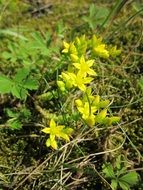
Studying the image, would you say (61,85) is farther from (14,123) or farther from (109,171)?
(109,171)

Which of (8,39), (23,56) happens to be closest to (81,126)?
(23,56)

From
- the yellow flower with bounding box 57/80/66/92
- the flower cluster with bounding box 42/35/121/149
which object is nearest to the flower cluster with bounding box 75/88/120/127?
the flower cluster with bounding box 42/35/121/149

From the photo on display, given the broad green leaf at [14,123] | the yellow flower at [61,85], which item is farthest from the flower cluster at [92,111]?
the broad green leaf at [14,123]

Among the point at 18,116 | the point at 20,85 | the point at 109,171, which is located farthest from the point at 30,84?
the point at 109,171

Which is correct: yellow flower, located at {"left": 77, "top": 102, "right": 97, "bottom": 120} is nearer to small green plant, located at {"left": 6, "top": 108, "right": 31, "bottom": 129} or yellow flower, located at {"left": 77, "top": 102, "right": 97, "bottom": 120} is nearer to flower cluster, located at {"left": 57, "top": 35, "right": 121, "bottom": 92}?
flower cluster, located at {"left": 57, "top": 35, "right": 121, "bottom": 92}

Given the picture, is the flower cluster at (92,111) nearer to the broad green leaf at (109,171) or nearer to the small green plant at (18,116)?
the broad green leaf at (109,171)
